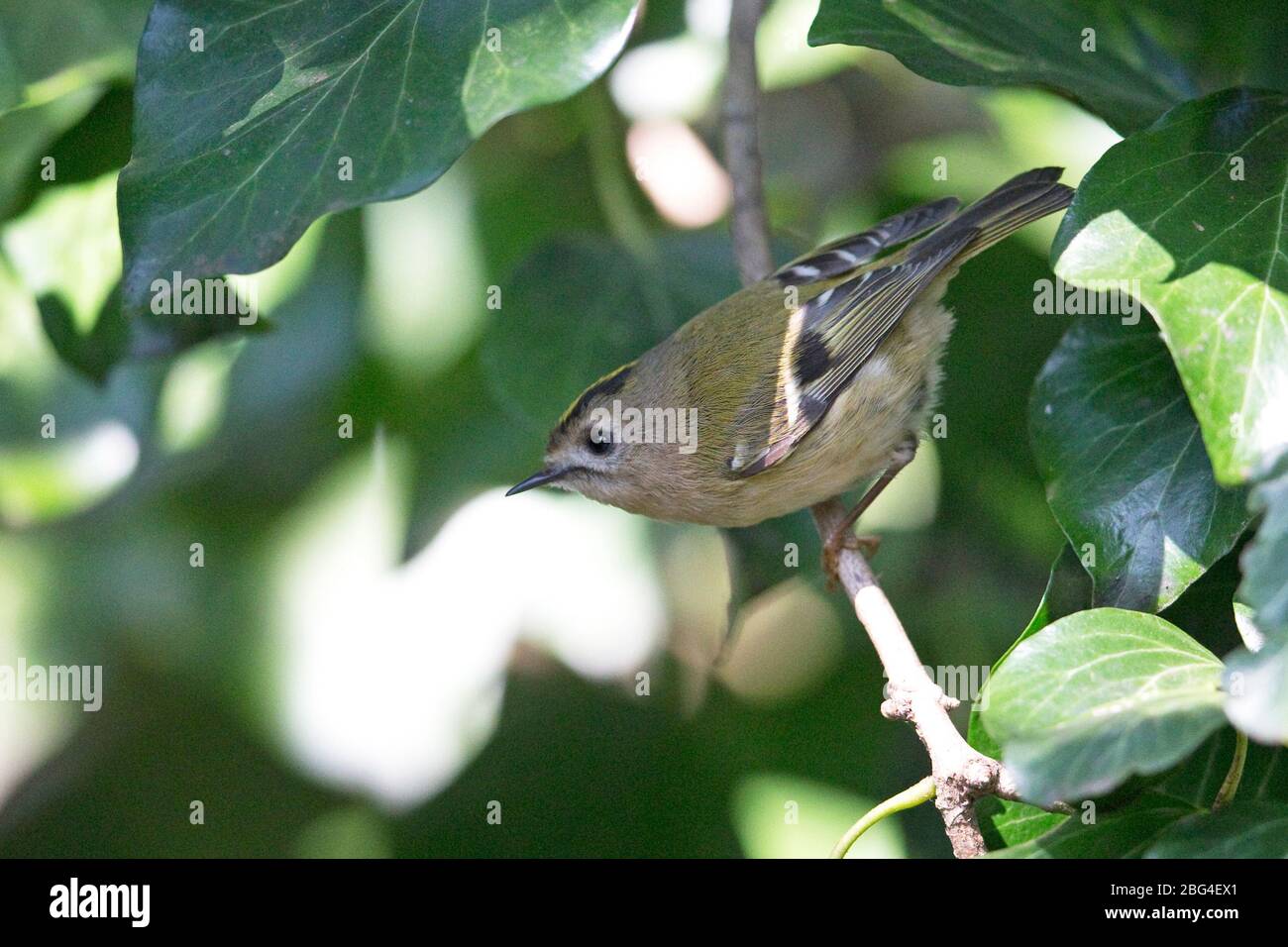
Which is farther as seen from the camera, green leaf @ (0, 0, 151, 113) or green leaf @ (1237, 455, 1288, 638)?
green leaf @ (0, 0, 151, 113)

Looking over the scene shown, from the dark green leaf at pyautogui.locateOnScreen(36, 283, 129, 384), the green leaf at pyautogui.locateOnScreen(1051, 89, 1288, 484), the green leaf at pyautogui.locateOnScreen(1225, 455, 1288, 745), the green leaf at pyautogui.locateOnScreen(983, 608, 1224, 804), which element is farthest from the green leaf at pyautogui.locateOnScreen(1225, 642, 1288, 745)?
the dark green leaf at pyautogui.locateOnScreen(36, 283, 129, 384)

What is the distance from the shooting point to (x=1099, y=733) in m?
1.23

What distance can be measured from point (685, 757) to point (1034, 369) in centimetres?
112

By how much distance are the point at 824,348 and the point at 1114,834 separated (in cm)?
123

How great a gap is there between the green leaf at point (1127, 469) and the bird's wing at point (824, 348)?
25.8 inches

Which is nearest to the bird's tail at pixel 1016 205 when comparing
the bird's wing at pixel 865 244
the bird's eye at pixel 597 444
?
the bird's wing at pixel 865 244

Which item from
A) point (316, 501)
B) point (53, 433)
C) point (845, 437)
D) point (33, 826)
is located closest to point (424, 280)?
point (316, 501)

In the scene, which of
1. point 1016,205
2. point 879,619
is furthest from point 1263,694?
point 1016,205

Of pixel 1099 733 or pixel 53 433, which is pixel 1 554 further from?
pixel 1099 733

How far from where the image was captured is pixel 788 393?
95.3 inches

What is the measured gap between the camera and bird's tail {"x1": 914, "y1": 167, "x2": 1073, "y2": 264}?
228cm

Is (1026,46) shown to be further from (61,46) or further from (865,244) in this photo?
(61,46)

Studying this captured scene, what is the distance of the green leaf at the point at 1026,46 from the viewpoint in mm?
1668

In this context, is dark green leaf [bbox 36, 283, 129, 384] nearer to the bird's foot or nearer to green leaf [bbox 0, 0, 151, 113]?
green leaf [bbox 0, 0, 151, 113]
